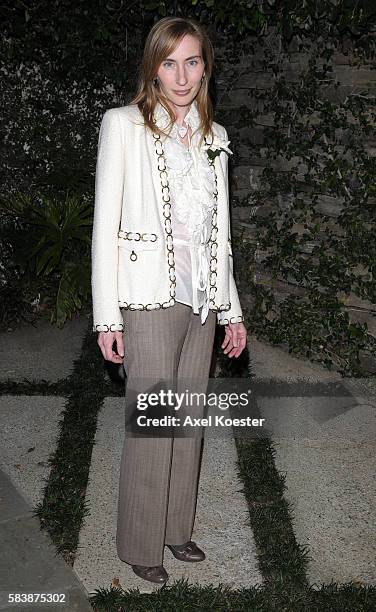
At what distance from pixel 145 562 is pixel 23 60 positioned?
4.96m

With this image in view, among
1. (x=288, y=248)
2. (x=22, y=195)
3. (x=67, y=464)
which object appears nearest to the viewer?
(x=67, y=464)

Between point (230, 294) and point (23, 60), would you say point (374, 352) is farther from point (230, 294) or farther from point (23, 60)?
point (23, 60)

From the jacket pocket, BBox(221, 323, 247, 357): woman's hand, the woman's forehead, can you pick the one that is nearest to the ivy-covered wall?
BBox(221, 323, 247, 357): woman's hand

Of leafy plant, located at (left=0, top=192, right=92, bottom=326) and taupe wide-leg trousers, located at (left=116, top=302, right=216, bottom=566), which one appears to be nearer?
taupe wide-leg trousers, located at (left=116, top=302, right=216, bottom=566)

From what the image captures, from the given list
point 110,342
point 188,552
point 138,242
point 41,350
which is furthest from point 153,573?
point 41,350

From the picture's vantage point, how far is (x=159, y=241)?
3104mm

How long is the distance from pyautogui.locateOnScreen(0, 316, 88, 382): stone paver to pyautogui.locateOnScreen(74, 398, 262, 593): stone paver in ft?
3.95

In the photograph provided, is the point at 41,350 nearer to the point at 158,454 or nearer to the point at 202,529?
the point at 202,529

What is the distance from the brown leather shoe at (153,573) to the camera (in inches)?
137

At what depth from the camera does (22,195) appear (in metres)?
7.07

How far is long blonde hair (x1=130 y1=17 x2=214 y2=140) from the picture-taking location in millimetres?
3049

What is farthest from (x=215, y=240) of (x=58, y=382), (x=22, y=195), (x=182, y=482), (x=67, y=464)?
(x=22, y=195)

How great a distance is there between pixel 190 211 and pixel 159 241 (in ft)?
0.57

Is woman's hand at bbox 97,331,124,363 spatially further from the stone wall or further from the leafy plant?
the leafy plant
